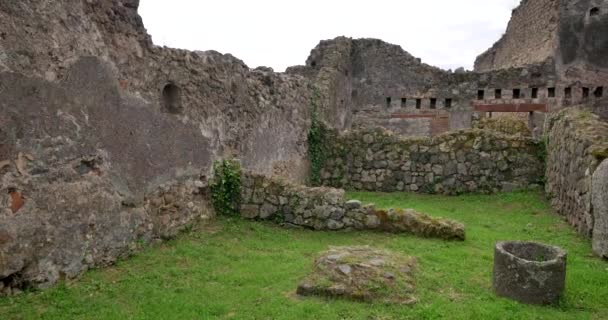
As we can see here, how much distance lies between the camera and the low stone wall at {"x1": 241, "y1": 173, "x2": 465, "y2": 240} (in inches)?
257

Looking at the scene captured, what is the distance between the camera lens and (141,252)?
18.1 feet

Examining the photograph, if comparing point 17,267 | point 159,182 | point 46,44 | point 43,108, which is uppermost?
point 46,44

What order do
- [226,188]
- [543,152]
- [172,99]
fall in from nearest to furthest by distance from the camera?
[172,99]
[226,188]
[543,152]

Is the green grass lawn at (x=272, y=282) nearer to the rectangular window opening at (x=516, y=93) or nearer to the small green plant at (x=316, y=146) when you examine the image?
the small green plant at (x=316, y=146)

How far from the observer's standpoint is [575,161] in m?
7.33

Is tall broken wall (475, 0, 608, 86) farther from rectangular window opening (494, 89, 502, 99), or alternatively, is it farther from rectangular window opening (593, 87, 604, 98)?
rectangular window opening (494, 89, 502, 99)

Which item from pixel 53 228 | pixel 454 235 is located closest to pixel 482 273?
pixel 454 235

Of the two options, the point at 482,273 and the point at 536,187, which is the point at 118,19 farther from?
the point at 536,187

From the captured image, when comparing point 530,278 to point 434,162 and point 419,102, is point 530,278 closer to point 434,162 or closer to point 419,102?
point 434,162

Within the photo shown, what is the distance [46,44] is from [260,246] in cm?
320

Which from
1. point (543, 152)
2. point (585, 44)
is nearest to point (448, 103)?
point (585, 44)

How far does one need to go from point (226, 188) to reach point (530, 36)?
14697 millimetres

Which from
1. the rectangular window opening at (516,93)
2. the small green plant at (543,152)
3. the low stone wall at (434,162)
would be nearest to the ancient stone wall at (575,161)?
the small green plant at (543,152)

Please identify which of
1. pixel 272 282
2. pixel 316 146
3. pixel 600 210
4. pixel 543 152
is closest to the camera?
pixel 272 282
